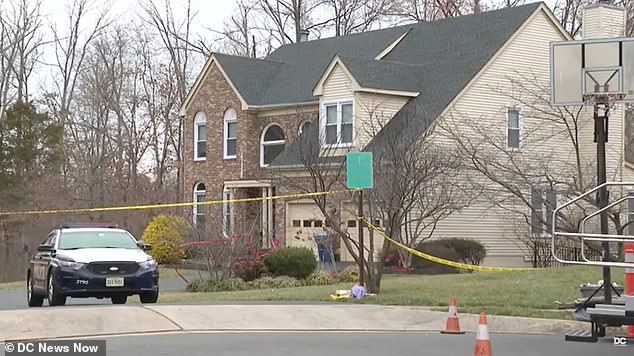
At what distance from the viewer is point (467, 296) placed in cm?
1866

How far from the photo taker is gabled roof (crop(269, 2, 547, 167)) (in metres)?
33.3

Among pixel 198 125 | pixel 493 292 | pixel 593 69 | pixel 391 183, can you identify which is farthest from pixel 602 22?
pixel 593 69

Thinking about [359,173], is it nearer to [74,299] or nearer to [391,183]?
[391,183]

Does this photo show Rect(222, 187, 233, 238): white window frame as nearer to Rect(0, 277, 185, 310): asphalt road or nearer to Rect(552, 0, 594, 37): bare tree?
Rect(0, 277, 185, 310): asphalt road

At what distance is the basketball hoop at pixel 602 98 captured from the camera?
1217 cm

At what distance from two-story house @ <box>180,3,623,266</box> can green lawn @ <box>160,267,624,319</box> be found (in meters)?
5.92

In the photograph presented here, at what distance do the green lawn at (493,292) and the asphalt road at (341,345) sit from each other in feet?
7.06

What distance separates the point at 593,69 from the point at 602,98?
361 millimetres

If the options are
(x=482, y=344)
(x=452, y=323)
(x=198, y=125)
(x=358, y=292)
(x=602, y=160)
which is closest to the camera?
(x=482, y=344)

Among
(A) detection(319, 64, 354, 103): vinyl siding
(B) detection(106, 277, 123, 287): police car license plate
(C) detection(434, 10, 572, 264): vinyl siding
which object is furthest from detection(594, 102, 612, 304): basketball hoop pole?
(A) detection(319, 64, 354, 103): vinyl siding

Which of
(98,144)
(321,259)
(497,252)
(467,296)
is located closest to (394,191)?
(467,296)

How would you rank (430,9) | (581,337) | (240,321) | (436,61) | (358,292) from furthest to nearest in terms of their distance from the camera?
(430,9) < (436,61) < (358,292) < (240,321) < (581,337)

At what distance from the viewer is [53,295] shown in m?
18.5

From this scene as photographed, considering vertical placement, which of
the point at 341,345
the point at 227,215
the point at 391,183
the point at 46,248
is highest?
the point at 391,183
